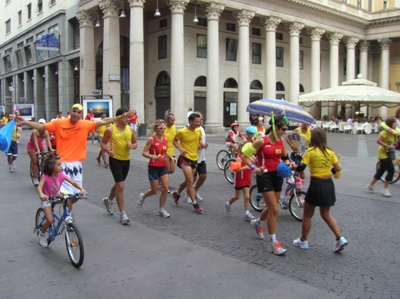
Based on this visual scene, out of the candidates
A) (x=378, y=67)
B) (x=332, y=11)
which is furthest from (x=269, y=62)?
(x=378, y=67)

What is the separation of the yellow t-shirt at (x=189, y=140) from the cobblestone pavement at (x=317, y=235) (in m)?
1.10

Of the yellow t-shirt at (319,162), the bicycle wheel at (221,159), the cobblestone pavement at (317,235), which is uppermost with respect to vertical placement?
the yellow t-shirt at (319,162)

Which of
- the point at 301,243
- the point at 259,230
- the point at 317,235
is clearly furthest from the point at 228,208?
the point at 301,243

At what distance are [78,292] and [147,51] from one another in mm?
31353

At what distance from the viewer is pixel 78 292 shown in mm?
4375

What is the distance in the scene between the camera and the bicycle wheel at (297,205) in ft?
24.5

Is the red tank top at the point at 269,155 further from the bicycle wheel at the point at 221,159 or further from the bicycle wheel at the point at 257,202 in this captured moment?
the bicycle wheel at the point at 221,159

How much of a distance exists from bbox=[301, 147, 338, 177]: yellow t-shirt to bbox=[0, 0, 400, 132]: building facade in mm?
21441

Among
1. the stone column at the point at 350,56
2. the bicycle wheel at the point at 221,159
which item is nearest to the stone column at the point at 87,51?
the bicycle wheel at the point at 221,159

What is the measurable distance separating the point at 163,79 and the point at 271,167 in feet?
92.9

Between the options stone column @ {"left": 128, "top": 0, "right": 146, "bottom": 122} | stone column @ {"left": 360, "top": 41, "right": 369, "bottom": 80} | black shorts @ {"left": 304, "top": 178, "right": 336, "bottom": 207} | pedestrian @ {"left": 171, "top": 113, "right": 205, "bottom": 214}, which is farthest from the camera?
stone column @ {"left": 360, "top": 41, "right": 369, "bottom": 80}

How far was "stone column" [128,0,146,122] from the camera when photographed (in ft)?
84.4

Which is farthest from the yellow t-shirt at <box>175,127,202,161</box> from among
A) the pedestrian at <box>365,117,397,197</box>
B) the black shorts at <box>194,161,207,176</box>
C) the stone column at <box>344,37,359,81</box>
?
the stone column at <box>344,37,359,81</box>

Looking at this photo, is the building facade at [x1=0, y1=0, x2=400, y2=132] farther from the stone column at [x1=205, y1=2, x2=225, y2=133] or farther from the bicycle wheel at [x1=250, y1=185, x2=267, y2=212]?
the bicycle wheel at [x1=250, y1=185, x2=267, y2=212]
